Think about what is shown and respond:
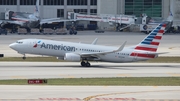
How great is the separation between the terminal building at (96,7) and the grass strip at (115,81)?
9291 cm

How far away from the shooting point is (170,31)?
131000 mm

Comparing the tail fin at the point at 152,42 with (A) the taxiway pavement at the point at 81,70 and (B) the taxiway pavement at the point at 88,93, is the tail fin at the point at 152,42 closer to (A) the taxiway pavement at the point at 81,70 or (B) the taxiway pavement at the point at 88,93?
(A) the taxiway pavement at the point at 81,70

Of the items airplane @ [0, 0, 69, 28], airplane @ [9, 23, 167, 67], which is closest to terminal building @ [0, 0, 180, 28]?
airplane @ [0, 0, 69, 28]

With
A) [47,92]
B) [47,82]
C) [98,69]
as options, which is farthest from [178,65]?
[47,92]

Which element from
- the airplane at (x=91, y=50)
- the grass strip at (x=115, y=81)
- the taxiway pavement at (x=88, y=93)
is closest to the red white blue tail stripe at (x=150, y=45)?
the airplane at (x=91, y=50)

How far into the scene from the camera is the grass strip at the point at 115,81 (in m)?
39.6

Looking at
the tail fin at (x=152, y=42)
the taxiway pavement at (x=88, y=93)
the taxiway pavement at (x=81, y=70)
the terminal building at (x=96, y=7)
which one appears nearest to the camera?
the taxiway pavement at (x=88, y=93)

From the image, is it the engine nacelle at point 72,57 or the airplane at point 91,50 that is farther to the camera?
the airplane at point 91,50

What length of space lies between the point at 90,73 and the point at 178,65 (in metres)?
13.2

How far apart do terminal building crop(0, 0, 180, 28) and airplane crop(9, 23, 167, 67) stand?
79.6 metres

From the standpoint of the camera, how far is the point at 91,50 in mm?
57219

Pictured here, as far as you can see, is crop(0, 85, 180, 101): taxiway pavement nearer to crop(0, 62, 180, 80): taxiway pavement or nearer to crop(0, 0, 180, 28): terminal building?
crop(0, 62, 180, 80): taxiway pavement

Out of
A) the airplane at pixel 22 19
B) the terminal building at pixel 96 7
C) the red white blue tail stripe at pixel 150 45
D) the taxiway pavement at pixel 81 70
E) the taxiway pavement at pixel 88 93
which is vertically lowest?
the taxiway pavement at pixel 81 70

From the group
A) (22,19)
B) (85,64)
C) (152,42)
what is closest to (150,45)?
(152,42)
